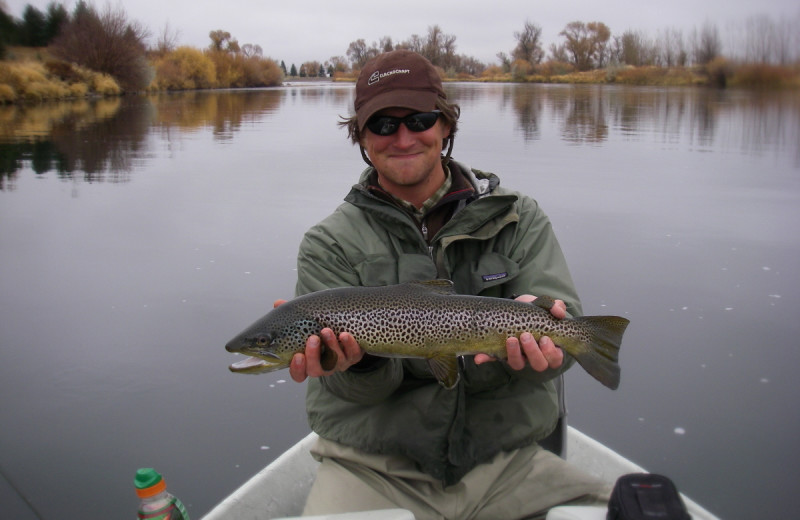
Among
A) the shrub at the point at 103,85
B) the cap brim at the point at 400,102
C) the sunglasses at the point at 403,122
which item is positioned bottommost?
the sunglasses at the point at 403,122

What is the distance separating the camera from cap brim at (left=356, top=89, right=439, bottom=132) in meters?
2.96

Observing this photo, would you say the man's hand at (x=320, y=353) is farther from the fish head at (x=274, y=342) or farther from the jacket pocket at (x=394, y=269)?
the jacket pocket at (x=394, y=269)

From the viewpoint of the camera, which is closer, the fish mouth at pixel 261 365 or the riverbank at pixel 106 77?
the fish mouth at pixel 261 365

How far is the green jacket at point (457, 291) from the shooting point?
8.80 feet

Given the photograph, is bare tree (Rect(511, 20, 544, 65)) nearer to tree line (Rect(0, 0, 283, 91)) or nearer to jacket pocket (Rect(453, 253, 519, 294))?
tree line (Rect(0, 0, 283, 91))

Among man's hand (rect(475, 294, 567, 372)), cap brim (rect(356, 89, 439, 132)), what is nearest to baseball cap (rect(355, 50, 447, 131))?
cap brim (rect(356, 89, 439, 132))

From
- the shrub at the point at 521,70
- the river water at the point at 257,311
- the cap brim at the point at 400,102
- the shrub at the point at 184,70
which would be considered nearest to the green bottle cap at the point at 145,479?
the river water at the point at 257,311

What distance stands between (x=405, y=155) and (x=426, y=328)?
0.89m

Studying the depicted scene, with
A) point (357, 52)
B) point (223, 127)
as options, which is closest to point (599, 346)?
point (223, 127)

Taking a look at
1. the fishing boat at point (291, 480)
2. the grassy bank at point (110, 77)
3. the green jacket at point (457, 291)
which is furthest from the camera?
the grassy bank at point (110, 77)

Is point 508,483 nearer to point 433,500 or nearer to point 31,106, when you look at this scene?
point 433,500

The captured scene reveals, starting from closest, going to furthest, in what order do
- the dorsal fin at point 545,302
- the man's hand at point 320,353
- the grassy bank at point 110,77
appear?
the man's hand at point 320,353, the dorsal fin at point 545,302, the grassy bank at point 110,77

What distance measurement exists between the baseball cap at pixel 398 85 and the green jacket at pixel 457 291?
1.36ft

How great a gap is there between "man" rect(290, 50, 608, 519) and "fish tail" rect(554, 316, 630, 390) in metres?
0.09
